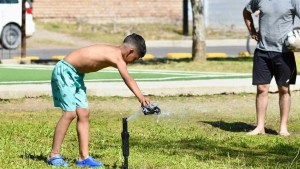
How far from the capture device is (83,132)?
8461 mm

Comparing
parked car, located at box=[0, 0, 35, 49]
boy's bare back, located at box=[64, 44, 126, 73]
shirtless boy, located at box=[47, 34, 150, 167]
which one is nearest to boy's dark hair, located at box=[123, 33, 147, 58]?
shirtless boy, located at box=[47, 34, 150, 167]

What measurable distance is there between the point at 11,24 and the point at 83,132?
16.4 m

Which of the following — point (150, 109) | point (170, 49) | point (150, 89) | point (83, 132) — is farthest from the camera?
point (170, 49)

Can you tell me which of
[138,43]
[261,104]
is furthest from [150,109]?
[261,104]

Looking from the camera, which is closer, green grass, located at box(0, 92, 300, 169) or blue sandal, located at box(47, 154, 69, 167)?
blue sandal, located at box(47, 154, 69, 167)

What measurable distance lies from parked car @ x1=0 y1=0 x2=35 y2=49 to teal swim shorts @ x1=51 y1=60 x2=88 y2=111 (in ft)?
52.0

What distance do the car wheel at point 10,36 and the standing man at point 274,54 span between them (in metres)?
14.3

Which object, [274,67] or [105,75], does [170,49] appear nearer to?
[105,75]

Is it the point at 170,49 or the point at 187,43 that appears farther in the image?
the point at 187,43

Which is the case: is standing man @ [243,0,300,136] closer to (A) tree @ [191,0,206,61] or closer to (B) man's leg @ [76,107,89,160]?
(B) man's leg @ [76,107,89,160]

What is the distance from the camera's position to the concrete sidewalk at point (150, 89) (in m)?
13.8

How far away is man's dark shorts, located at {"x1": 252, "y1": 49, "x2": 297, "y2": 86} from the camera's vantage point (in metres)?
10.5

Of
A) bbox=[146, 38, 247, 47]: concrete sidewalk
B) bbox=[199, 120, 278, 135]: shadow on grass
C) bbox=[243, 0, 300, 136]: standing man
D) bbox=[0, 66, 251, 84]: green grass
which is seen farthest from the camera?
bbox=[146, 38, 247, 47]: concrete sidewalk

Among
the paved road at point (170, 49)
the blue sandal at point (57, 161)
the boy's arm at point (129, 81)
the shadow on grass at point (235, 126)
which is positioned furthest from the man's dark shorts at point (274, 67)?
the paved road at point (170, 49)
